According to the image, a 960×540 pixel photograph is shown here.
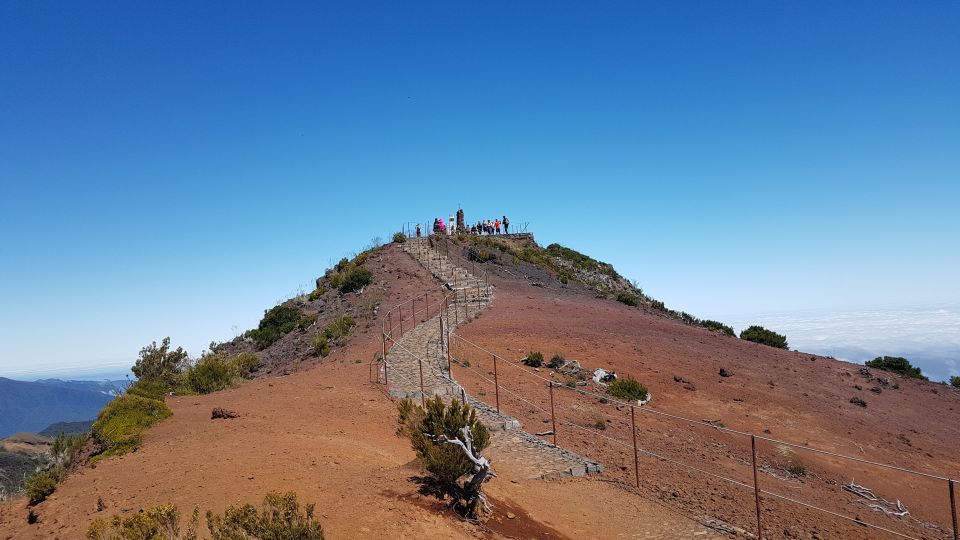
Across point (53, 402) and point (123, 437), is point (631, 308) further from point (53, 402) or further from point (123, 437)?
point (53, 402)

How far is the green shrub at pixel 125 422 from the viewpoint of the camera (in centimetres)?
1139

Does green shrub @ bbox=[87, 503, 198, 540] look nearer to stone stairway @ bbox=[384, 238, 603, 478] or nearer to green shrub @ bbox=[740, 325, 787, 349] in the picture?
stone stairway @ bbox=[384, 238, 603, 478]

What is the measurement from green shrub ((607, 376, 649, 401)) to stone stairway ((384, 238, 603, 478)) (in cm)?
558

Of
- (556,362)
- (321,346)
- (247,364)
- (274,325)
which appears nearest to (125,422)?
(321,346)

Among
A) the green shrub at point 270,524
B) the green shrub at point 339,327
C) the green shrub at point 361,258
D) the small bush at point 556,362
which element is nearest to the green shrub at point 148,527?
the green shrub at point 270,524

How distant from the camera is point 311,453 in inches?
391

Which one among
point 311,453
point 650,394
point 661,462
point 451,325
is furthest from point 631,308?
point 311,453

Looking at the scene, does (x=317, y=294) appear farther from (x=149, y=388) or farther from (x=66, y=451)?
(x=66, y=451)

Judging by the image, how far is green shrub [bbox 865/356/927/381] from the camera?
29.2m

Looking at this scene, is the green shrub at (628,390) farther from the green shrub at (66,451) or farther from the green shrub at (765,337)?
the green shrub at (765,337)

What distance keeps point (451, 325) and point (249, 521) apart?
67.7ft

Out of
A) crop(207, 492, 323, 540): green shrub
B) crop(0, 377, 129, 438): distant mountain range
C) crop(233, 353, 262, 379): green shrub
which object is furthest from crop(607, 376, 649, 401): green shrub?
crop(0, 377, 129, 438): distant mountain range

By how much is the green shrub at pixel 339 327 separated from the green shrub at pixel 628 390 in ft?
44.5

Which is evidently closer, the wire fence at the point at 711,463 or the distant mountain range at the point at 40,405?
the wire fence at the point at 711,463
